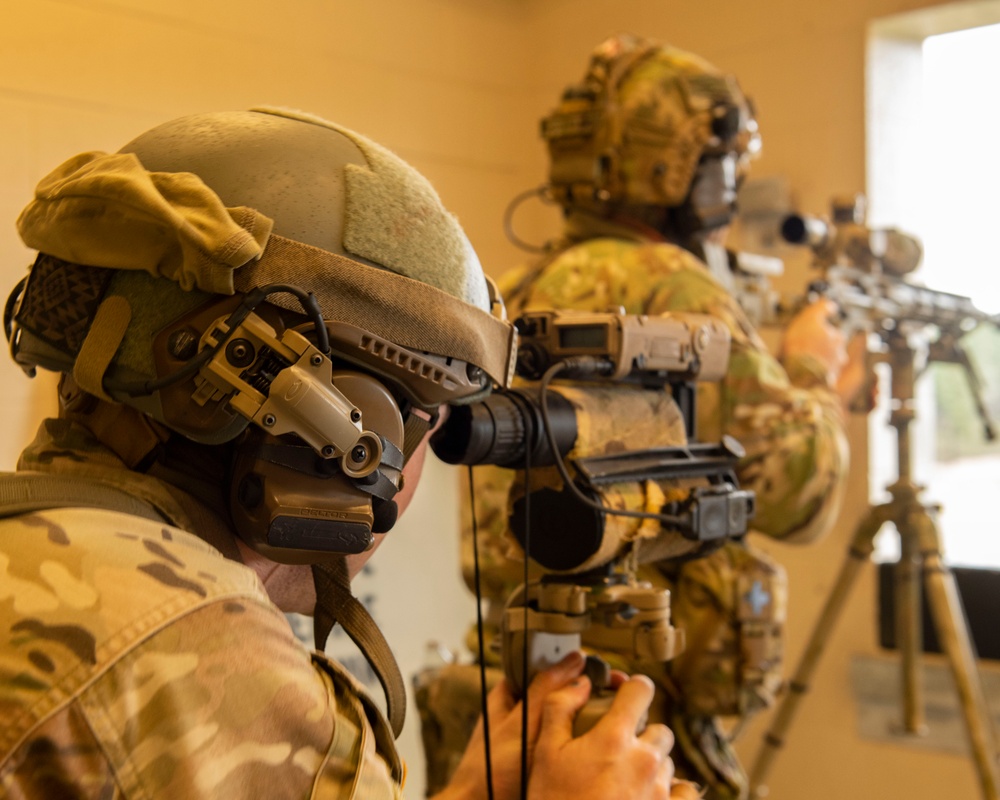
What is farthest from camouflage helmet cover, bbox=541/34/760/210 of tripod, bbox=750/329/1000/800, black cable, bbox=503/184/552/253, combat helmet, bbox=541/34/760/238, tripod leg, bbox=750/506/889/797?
tripod leg, bbox=750/506/889/797

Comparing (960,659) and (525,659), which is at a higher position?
(525,659)

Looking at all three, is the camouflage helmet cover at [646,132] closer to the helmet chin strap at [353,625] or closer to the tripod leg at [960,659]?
the tripod leg at [960,659]

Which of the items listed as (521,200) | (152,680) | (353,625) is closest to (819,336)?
(521,200)

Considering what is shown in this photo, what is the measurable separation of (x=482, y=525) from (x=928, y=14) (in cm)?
188

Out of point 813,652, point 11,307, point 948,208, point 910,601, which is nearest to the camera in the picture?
point 11,307

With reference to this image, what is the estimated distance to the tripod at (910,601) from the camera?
207 centimetres

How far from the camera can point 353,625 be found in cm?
84

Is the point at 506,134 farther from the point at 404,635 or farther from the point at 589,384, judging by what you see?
the point at 589,384

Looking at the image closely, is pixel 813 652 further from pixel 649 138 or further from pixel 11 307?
pixel 11 307

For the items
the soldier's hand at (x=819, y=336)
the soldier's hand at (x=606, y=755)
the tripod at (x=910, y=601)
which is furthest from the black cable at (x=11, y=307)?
the tripod at (x=910, y=601)

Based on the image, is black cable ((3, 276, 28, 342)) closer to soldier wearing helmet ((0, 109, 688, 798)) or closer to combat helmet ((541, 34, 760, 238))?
soldier wearing helmet ((0, 109, 688, 798))

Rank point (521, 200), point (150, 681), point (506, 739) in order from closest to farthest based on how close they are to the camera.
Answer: point (150, 681)
point (506, 739)
point (521, 200)

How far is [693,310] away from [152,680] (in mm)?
1247

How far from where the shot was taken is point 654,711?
5.34ft
